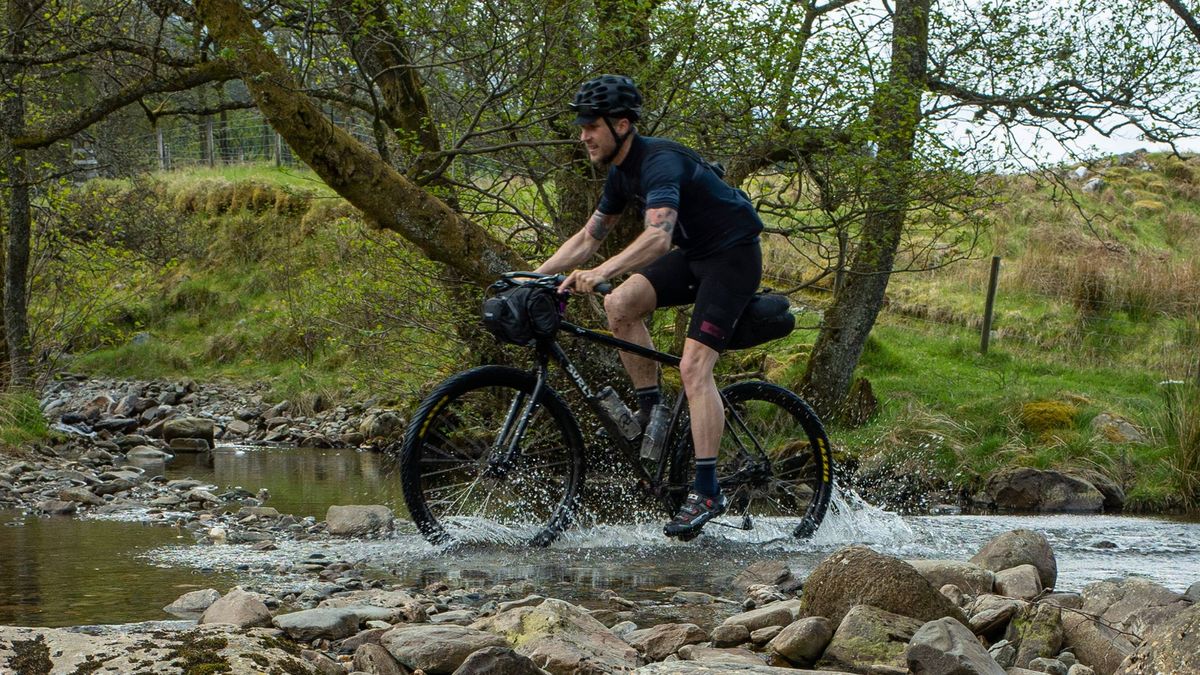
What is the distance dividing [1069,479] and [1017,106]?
368 centimetres

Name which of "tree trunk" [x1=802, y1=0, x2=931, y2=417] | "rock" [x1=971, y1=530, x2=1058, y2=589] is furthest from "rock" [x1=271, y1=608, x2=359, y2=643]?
"tree trunk" [x1=802, y1=0, x2=931, y2=417]

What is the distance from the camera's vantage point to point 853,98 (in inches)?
365

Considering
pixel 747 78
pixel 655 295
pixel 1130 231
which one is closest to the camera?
pixel 655 295

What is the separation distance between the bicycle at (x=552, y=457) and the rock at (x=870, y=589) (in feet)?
6.55

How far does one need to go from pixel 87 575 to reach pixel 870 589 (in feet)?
12.5

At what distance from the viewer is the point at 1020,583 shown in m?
5.58

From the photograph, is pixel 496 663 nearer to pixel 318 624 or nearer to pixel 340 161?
pixel 318 624

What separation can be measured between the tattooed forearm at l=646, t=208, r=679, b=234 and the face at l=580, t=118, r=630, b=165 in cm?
46

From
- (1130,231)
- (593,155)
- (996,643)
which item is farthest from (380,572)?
(1130,231)

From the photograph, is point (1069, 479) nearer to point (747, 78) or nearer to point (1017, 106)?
point (1017, 106)

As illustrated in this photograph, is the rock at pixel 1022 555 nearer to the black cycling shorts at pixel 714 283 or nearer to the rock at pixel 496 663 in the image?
the black cycling shorts at pixel 714 283

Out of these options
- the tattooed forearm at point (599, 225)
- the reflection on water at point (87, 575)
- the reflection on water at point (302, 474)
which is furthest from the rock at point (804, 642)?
the reflection on water at point (302, 474)

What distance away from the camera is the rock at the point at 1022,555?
5.99 metres

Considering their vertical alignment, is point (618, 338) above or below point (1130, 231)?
below
